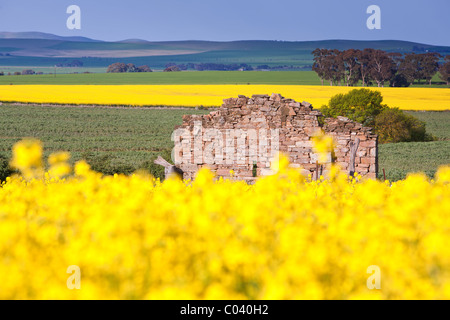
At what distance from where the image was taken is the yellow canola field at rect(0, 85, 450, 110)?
222ft

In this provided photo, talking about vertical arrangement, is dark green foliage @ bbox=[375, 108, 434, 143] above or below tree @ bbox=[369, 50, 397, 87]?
below

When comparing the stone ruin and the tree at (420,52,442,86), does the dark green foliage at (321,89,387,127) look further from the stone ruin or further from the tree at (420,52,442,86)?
the tree at (420,52,442,86)

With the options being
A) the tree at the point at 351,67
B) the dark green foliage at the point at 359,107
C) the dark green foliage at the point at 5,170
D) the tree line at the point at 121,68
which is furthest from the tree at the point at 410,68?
the dark green foliage at the point at 5,170

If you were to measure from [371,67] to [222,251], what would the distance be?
9966 cm

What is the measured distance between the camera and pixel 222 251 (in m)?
4.21

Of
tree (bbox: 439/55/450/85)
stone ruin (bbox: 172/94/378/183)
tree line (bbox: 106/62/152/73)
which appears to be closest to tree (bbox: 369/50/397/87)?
tree (bbox: 439/55/450/85)

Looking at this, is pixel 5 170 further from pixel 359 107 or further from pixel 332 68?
pixel 332 68

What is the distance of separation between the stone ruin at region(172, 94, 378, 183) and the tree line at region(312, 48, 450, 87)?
276 feet

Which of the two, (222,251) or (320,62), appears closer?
(222,251)

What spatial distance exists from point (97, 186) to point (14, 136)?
41.2m

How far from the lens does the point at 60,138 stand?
147 feet

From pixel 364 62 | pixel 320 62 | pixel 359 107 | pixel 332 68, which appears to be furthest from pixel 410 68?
pixel 359 107

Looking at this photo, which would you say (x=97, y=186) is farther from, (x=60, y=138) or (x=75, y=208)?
(x=60, y=138)
